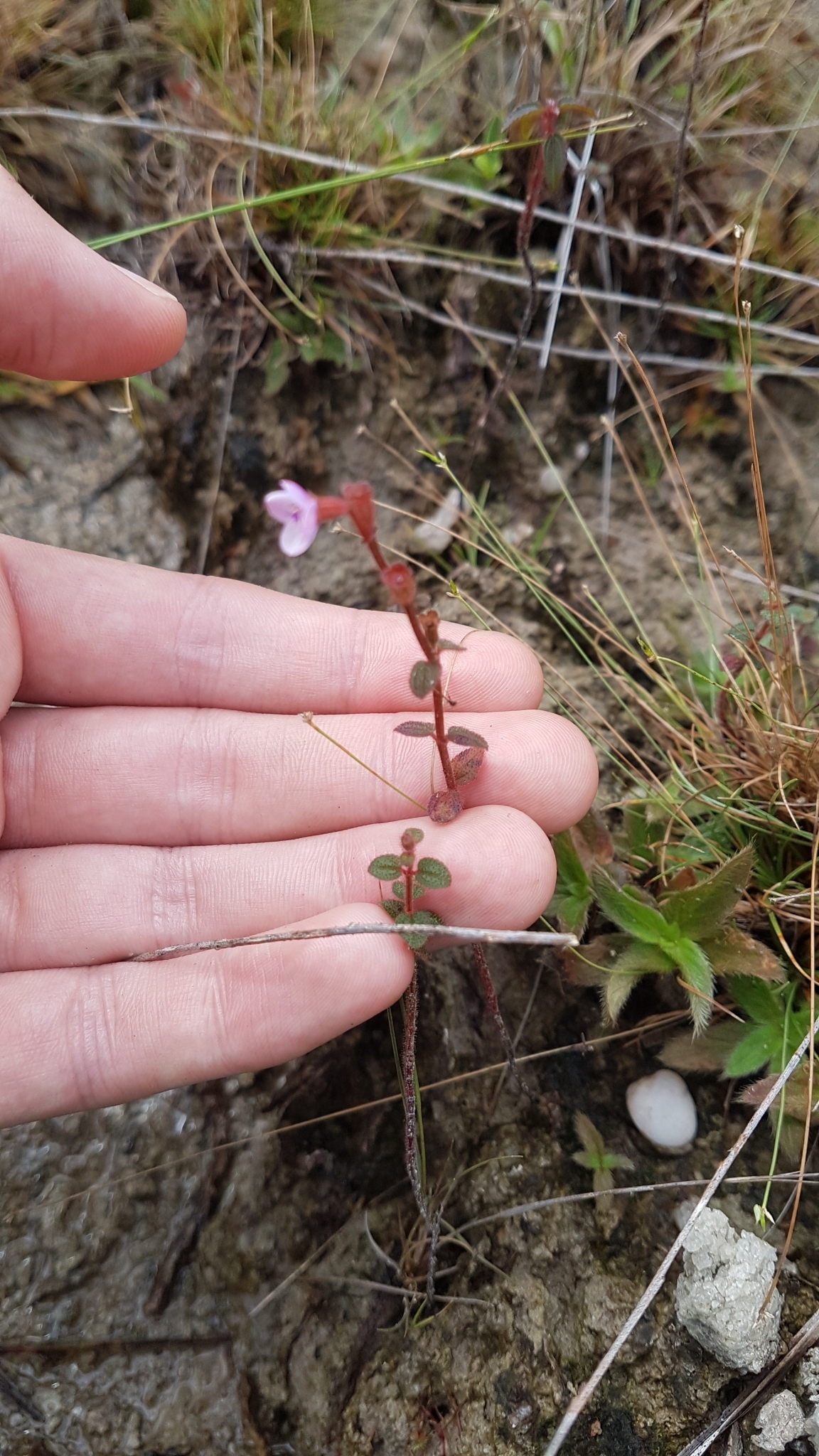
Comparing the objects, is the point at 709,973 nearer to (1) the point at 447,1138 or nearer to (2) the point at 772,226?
(1) the point at 447,1138

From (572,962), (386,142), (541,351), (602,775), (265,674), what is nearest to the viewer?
(572,962)

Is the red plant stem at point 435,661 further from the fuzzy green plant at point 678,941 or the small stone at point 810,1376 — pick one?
the small stone at point 810,1376

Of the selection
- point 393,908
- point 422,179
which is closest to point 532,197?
point 422,179

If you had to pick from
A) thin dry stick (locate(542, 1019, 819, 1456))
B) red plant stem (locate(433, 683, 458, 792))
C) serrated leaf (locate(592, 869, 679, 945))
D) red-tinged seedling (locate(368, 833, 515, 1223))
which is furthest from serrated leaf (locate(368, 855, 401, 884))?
thin dry stick (locate(542, 1019, 819, 1456))

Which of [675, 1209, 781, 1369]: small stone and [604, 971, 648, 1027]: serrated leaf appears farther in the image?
[604, 971, 648, 1027]: serrated leaf

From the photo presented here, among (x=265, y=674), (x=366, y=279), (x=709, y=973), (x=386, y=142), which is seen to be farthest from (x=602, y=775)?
(x=386, y=142)

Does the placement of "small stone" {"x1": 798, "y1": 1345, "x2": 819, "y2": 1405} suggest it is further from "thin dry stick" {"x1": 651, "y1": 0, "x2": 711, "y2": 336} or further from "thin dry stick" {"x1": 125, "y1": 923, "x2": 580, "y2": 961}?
"thin dry stick" {"x1": 651, "y1": 0, "x2": 711, "y2": 336}
